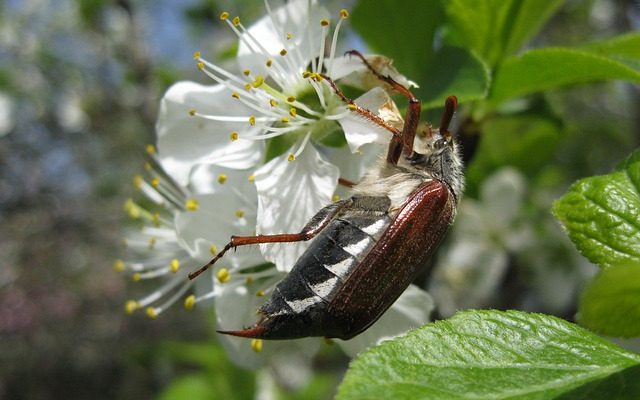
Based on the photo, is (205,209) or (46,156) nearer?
(205,209)

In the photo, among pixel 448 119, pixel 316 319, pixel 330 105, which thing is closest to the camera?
pixel 316 319

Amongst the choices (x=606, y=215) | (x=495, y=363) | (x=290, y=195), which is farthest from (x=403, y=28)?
(x=495, y=363)

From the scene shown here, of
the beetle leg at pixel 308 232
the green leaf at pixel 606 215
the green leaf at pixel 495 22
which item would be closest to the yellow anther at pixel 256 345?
the beetle leg at pixel 308 232

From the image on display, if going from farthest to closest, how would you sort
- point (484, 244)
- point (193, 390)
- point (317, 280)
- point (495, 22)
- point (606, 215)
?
point (193, 390) < point (484, 244) < point (495, 22) < point (317, 280) < point (606, 215)

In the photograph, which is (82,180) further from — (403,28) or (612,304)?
(612,304)

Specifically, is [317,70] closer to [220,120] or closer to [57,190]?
[220,120]

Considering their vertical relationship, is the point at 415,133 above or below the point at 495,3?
below

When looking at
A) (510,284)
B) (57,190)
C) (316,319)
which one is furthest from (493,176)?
(57,190)
